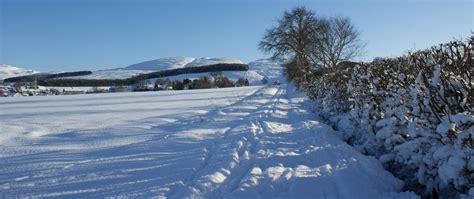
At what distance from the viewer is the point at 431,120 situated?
4.30 meters

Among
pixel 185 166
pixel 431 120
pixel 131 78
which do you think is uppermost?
pixel 131 78

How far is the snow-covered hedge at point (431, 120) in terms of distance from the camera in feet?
12.3

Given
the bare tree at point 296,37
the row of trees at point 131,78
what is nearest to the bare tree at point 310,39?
the bare tree at point 296,37

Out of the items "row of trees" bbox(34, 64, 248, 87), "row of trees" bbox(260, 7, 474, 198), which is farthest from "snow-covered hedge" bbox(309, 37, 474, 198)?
"row of trees" bbox(34, 64, 248, 87)

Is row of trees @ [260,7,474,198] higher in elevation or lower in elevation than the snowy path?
higher

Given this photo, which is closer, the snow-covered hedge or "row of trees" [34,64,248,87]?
the snow-covered hedge

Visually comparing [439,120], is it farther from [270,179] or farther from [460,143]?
[270,179]

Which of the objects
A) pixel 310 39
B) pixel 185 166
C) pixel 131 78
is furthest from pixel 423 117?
pixel 131 78

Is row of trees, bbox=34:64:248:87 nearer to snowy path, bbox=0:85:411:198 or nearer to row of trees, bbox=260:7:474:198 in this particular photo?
snowy path, bbox=0:85:411:198

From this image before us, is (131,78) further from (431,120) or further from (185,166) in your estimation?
(431,120)

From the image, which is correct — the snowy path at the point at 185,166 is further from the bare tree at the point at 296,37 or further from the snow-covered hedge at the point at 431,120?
the bare tree at the point at 296,37

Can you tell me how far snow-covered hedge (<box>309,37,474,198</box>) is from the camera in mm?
3736

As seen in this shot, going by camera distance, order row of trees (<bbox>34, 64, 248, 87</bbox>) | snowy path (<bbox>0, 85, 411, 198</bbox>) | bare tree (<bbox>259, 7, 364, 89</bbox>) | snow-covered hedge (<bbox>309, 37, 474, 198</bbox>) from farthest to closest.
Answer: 1. row of trees (<bbox>34, 64, 248, 87</bbox>)
2. bare tree (<bbox>259, 7, 364, 89</bbox>)
3. snowy path (<bbox>0, 85, 411, 198</bbox>)
4. snow-covered hedge (<bbox>309, 37, 474, 198</bbox>)

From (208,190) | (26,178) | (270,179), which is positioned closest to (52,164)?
(26,178)
